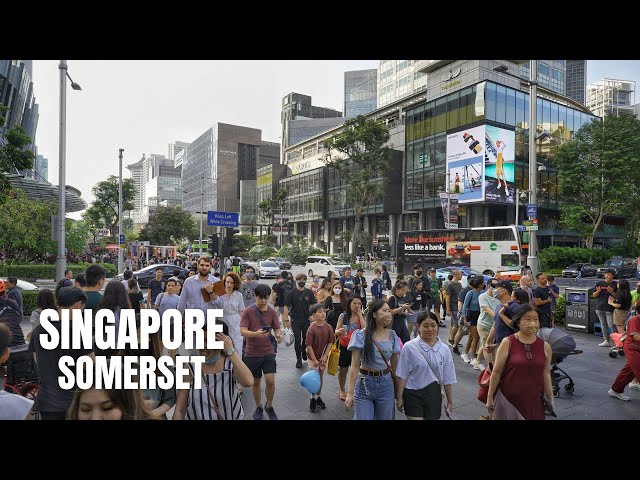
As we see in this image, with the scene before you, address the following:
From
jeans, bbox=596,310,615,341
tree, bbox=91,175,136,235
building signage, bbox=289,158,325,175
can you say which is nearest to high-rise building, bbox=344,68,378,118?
building signage, bbox=289,158,325,175

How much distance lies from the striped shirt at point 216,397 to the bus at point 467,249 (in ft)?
61.8

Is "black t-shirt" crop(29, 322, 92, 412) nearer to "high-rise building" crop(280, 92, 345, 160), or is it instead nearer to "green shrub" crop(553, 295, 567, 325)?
"green shrub" crop(553, 295, 567, 325)

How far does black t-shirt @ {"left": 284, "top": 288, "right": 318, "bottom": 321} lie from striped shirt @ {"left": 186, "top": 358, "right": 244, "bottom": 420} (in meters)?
4.23

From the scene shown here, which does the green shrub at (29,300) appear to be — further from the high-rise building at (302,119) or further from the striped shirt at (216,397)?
the high-rise building at (302,119)

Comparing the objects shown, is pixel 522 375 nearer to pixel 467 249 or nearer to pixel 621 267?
pixel 467 249

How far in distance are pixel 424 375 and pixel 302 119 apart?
111 metres

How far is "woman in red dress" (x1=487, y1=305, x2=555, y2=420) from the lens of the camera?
11.4ft

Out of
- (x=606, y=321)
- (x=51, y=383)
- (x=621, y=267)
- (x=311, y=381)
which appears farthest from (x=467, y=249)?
(x=51, y=383)

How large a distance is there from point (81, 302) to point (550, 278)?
8.86 m

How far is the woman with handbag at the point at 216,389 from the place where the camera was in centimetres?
305
